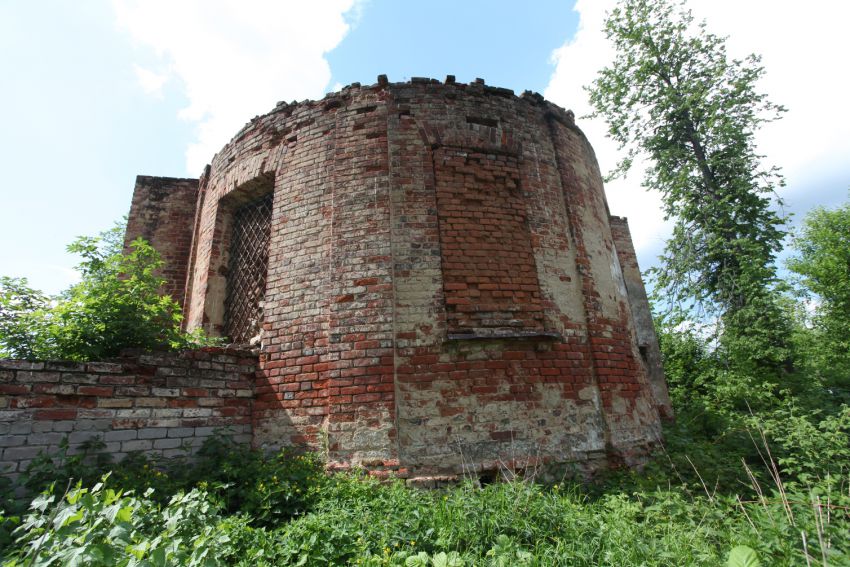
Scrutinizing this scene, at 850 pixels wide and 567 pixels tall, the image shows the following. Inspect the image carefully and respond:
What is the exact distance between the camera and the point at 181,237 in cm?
753

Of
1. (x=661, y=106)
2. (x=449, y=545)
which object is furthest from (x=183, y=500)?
(x=661, y=106)

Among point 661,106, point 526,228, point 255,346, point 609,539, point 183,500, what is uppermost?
point 661,106

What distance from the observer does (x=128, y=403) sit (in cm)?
378

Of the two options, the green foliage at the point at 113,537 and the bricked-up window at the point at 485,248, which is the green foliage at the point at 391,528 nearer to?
the green foliage at the point at 113,537

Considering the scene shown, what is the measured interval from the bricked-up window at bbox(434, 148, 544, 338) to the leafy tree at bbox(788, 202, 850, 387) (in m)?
11.5

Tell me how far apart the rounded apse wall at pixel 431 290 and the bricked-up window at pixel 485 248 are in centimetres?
2

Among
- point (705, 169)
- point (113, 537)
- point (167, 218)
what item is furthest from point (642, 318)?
point (167, 218)

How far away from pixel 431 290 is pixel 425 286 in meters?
0.08

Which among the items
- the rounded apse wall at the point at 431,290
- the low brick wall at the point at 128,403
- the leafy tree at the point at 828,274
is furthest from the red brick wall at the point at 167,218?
the leafy tree at the point at 828,274

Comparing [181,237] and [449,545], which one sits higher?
[181,237]

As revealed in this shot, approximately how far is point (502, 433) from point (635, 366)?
2.46 metres

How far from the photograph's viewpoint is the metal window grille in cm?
558

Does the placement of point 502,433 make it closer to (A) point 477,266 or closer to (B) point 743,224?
(A) point 477,266

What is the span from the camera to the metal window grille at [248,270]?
5582mm
